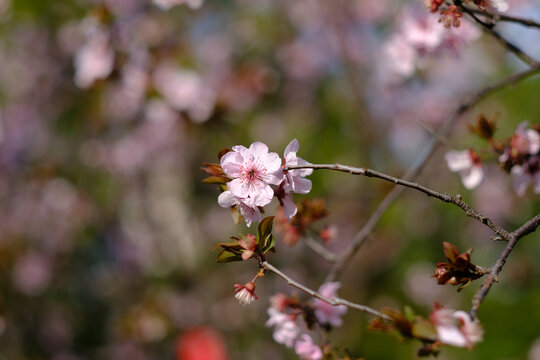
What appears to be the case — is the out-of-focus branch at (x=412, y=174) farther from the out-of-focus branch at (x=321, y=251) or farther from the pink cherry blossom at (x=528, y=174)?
the pink cherry blossom at (x=528, y=174)

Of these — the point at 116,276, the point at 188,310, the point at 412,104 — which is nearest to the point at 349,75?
the point at 412,104

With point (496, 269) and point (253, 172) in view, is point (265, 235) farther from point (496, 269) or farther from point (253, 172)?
point (496, 269)

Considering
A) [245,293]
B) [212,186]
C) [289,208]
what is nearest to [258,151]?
[289,208]

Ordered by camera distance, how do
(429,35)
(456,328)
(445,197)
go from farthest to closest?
(429,35), (445,197), (456,328)

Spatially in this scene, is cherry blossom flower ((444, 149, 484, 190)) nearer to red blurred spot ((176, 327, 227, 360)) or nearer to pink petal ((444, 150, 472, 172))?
pink petal ((444, 150, 472, 172))

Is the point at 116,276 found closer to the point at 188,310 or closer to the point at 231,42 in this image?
the point at 188,310

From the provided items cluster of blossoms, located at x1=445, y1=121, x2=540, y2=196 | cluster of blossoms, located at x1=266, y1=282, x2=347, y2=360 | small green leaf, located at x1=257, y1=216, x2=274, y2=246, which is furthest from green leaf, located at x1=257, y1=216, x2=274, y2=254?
cluster of blossoms, located at x1=445, y1=121, x2=540, y2=196

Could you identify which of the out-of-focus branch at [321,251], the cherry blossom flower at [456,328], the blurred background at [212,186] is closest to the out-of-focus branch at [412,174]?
the out-of-focus branch at [321,251]
